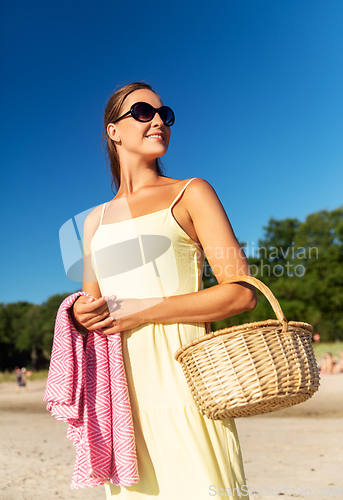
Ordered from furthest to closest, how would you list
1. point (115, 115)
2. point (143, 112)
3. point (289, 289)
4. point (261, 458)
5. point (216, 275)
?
1. point (289, 289)
2. point (261, 458)
3. point (115, 115)
4. point (143, 112)
5. point (216, 275)

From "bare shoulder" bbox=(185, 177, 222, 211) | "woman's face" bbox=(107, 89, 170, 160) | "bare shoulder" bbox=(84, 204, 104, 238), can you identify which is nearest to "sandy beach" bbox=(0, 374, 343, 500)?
"bare shoulder" bbox=(185, 177, 222, 211)

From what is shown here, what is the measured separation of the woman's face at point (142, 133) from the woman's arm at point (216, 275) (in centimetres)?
30

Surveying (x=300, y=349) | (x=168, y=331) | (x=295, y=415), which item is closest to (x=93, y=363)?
(x=168, y=331)

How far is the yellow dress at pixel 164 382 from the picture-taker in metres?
1.41

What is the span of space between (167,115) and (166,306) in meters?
0.92

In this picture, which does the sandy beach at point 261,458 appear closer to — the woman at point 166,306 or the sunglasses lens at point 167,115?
the woman at point 166,306

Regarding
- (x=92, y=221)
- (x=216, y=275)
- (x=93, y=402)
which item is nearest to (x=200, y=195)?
(x=216, y=275)

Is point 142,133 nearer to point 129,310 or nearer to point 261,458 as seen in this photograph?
point 129,310

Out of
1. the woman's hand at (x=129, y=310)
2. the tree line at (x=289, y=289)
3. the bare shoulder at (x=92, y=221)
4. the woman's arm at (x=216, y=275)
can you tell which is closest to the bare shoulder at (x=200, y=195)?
the woman's arm at (x=216, y=275)

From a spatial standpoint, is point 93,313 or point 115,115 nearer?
point 93,313

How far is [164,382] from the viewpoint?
150cm

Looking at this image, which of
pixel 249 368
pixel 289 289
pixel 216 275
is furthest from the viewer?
pixel 289 289

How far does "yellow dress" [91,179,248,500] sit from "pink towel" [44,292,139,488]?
0.07 m

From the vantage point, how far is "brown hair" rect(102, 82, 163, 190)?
1.94m
